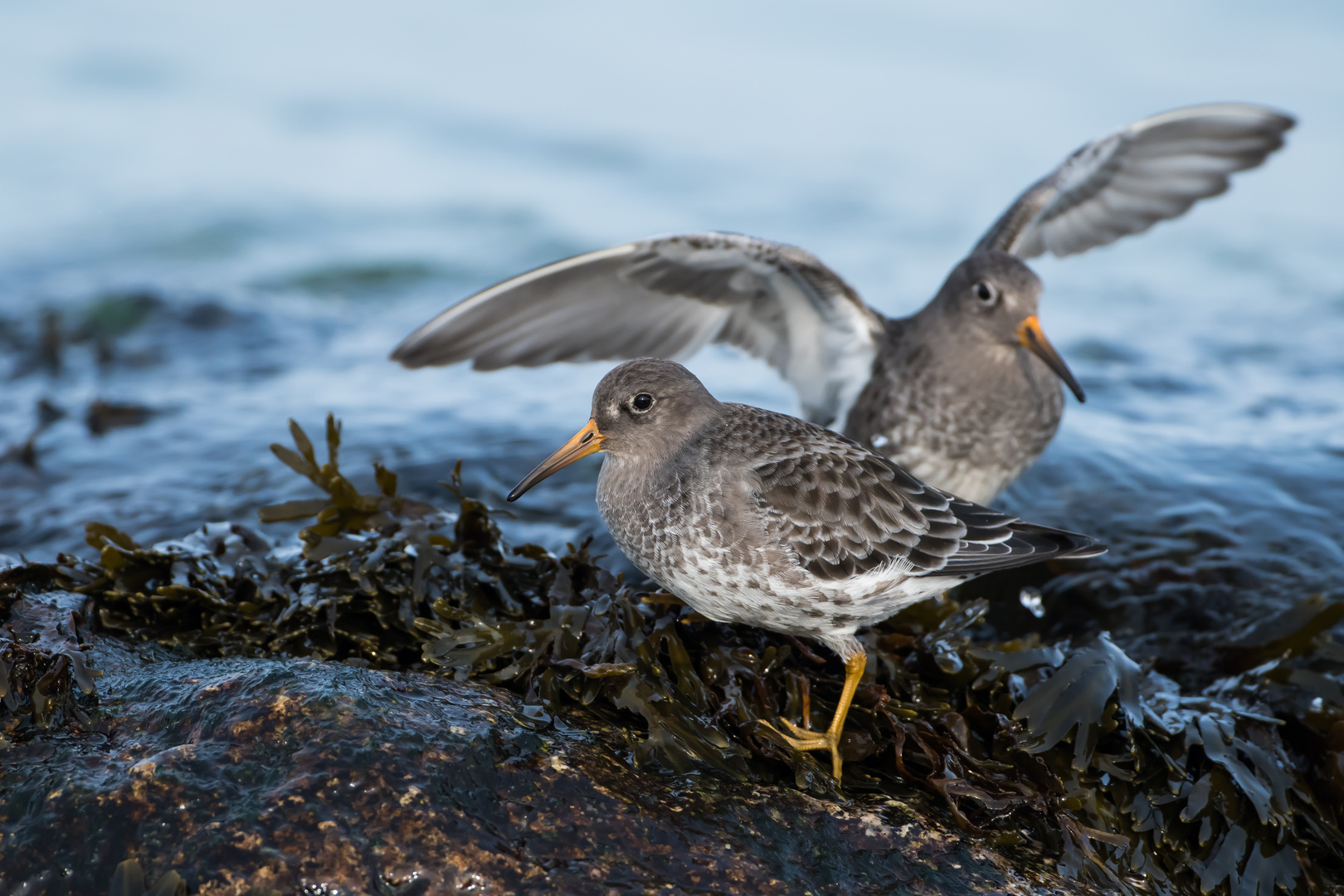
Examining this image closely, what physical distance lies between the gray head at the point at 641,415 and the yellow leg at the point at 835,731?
0.94 m

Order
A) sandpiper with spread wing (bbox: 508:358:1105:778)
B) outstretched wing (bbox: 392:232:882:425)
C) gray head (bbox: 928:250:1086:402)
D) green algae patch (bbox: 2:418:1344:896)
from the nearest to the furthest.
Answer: green algae patch (bbox: 2:418:1344:896) → sandpiper with spread wing (bbox: 508:358:1105:778) → outstretched wing (bbox: 392:232:882:425) → gray head (bbox: 928:250:1086:402)

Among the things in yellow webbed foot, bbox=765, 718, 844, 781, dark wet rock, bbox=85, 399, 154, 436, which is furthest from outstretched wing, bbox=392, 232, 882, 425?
dark wet rock, bbox=85, 399, 154, 436

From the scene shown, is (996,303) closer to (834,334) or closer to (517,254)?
(834,334)

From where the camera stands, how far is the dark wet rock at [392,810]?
243cm

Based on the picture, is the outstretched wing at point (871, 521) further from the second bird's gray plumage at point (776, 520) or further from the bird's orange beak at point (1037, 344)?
the bird's orange beak at point (1037, 344)

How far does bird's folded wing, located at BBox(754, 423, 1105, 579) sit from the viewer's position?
3.43 metres

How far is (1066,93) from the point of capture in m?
14.9

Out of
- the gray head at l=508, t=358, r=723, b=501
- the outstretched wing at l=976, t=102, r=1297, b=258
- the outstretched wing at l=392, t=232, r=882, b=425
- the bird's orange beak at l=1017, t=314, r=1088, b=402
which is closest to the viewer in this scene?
the gray head at l=508, t=358, r=723, b=501

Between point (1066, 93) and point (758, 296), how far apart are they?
11.2 metres

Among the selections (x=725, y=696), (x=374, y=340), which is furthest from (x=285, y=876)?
(x=374, y=340)

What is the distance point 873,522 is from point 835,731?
693 mm

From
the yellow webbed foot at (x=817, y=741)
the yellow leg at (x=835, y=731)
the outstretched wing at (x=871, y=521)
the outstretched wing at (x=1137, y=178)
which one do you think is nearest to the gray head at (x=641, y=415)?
the outstretched wing at (x=871, y=521)

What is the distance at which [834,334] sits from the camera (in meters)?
5.89

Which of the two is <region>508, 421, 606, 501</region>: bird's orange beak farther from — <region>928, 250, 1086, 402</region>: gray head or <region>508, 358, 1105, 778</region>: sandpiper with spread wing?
<region>928, 250, 1086, 402</region>: gray head
